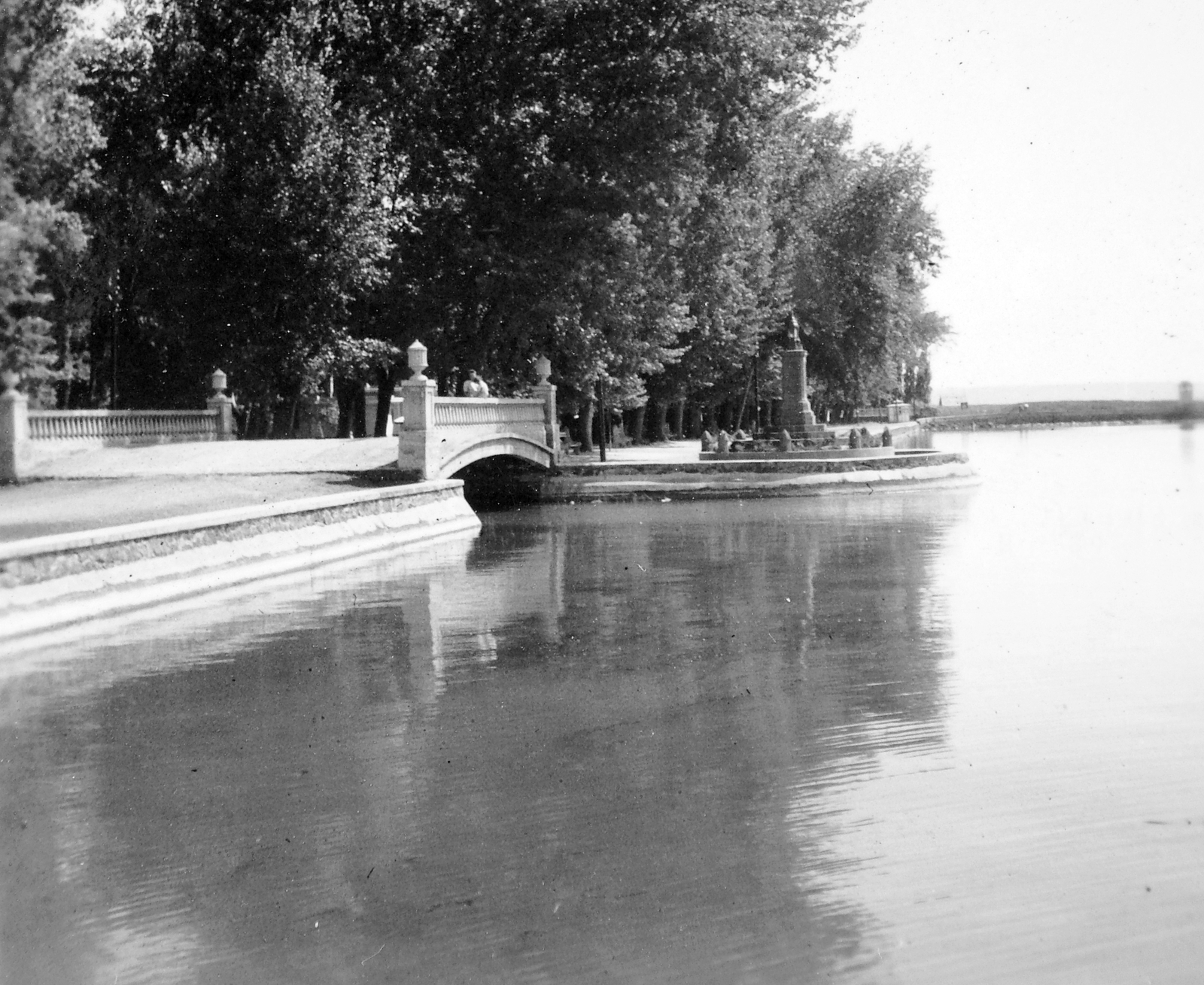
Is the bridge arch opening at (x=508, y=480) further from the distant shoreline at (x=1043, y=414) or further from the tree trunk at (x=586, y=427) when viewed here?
the distant shoreline at (x=1043, y=414)

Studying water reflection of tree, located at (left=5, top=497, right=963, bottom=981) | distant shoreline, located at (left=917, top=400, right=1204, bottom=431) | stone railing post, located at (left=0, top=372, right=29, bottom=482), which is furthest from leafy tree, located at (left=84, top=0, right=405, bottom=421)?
water reflection of tree, located at (left=5, top=497, right=963, bottom=981)

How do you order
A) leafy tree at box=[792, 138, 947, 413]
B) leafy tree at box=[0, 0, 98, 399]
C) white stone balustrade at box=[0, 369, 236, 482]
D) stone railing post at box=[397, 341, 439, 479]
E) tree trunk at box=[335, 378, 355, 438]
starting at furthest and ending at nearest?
leafy tree at box=[792, 138, 947, 413] < tree trunk at box=[335, 378, 355, 438] < stone railing post at box=[397, 341, 439, 479] < white stone balustrade at box=[0, 369, 236, 482] < leafy tree at box=[0, 0, 98, 399]

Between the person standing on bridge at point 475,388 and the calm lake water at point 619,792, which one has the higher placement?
the person standing on bridge at point 475,388

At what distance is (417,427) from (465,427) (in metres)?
3.25

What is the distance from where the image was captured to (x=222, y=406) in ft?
117

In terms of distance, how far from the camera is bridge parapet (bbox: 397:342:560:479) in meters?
30.7

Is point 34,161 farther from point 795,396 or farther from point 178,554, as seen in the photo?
point 795,396

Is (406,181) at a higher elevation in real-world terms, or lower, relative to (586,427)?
higher

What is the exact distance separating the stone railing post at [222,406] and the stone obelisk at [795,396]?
61.0 ft

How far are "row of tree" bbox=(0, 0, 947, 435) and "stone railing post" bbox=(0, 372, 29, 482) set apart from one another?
188 inches

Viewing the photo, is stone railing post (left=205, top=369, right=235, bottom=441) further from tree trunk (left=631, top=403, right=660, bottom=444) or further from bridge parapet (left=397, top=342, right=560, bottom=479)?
tree trunk (left=631, top=403, right=660, bottom=444)

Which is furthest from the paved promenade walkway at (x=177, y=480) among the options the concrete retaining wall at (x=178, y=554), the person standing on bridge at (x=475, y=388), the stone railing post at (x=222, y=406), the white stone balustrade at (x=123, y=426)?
the person standing on bridge at (x=475, y=388)

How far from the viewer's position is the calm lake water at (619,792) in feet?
20.1

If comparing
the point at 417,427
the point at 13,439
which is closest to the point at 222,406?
the point at 417,427
